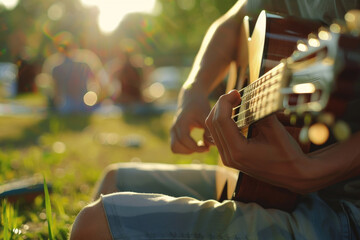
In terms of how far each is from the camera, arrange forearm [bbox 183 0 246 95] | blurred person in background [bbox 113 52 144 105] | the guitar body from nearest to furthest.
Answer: the guitar body < forearm [bbox 183 0 246 95] < blurred person in background [bbox 113 52 144 105]

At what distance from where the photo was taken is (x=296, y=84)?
99 cm

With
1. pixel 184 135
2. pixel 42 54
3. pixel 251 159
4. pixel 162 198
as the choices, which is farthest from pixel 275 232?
pixel 42 54

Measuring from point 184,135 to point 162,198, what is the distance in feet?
1.97

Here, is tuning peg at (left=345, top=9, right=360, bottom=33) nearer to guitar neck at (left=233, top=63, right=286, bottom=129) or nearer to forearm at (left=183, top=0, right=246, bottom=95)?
guitar neck at (left=233, top=63, right=286, bottom=129)

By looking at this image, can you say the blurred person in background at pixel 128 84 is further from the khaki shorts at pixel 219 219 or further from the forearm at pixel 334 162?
the forearm at pixel 334 162

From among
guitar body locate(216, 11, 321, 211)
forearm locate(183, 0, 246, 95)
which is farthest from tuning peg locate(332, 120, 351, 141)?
forearm locate(183, 0, 246, 95)

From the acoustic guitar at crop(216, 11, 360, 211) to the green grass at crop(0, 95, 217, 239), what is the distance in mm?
910

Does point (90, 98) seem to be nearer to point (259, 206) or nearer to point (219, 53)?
point (219, 53)

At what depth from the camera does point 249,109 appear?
4.20ft

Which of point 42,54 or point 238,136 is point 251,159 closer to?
point 238,136

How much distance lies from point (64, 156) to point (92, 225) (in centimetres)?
306

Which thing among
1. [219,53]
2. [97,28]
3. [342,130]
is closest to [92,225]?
[342,130]

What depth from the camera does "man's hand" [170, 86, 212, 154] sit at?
185 centimetres

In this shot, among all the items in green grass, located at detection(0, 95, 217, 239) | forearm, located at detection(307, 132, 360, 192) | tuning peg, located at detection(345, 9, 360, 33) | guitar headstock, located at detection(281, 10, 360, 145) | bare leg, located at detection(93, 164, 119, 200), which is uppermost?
tuning peg, located at detection(345, 9, 360, 33)
